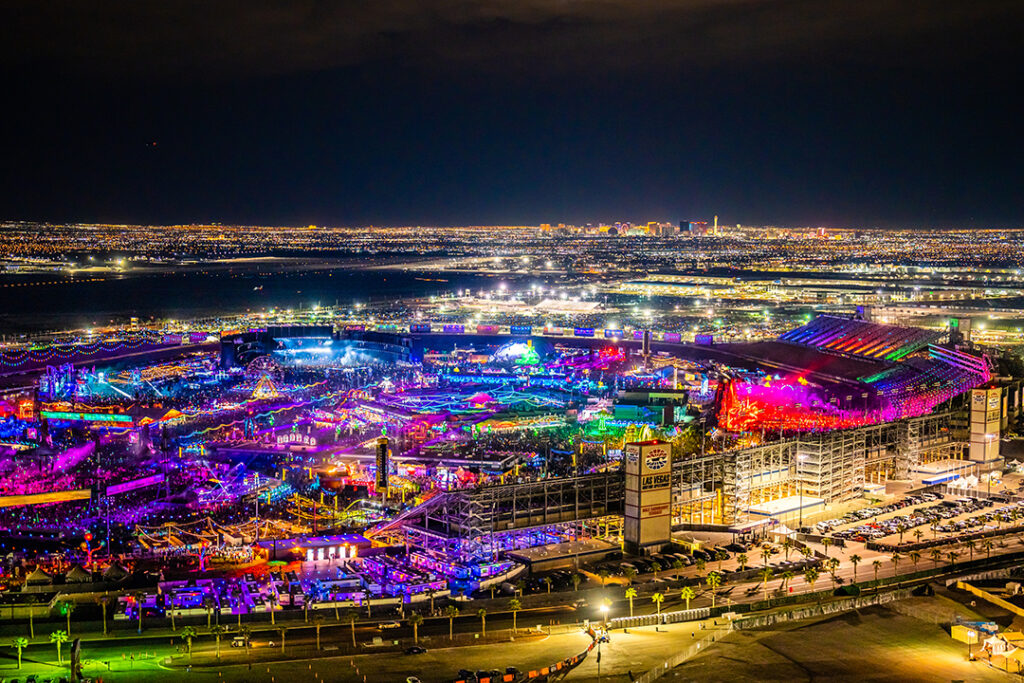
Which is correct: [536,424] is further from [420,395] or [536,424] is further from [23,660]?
[23,660]

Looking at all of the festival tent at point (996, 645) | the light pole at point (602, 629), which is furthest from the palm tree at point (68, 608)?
the festival tent at point (996, 645)

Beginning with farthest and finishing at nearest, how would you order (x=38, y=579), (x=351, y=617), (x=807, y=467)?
(x=807, y=467) → (x=38, y=579) → (x=351, y=617)

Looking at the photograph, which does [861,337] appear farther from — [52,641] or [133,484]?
[52,641]

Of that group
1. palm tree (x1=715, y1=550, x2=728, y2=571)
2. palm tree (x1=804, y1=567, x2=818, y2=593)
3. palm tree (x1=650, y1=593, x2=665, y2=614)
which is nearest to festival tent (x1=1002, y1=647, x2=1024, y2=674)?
palm tree (x1=804, y1=567, x2=818, y2=593)

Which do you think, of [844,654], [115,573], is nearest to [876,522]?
[844,654]

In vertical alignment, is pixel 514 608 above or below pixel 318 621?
above

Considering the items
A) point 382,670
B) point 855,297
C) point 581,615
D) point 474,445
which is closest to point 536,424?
point 474,445
